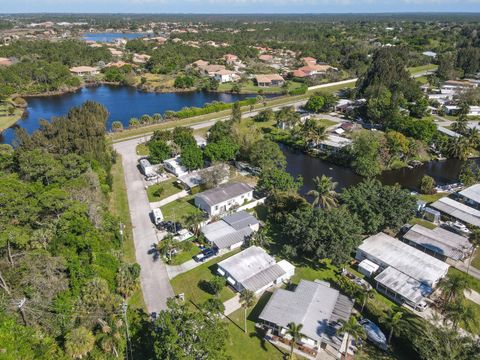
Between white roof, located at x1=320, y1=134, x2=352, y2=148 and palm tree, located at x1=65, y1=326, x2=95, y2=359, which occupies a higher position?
palm tree, located at x1=65, y1=326, x2=95, y2=359

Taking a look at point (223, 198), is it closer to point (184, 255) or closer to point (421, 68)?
point (184, 255)

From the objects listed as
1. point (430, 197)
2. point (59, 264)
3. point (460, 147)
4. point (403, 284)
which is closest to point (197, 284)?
point (59, 264)

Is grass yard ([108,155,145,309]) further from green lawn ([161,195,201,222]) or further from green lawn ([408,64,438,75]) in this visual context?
green lawn ([408,64,438,75])

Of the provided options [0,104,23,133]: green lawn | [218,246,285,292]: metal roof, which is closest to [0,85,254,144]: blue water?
[0,104,23,133]: green lawn

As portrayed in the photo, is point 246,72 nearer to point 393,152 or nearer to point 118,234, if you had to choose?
point 393,152

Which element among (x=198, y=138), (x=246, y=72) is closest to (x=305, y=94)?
(x=246, y=72)

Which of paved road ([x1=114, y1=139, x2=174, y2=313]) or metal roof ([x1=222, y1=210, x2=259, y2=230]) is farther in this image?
metal roof ([x1=222, y1=210, x2=259, y2=230])
